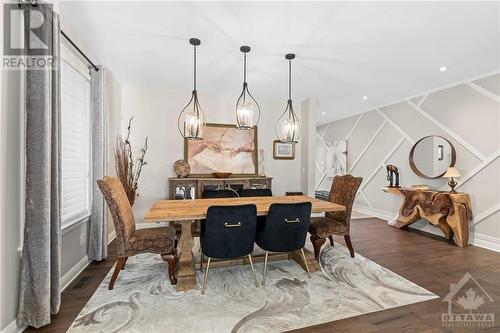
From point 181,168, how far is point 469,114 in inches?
191

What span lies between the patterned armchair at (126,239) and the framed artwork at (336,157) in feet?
18.1

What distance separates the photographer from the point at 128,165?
405 centimetres

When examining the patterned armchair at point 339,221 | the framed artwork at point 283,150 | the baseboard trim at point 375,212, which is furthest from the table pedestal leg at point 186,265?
the baseboard trim at point 375,212

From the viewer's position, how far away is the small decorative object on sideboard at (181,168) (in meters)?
4.31

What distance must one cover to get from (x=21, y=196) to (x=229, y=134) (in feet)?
11.0

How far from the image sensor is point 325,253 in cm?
321

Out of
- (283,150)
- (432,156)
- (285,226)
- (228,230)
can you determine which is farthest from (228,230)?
(432,156)

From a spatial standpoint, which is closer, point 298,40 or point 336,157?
point 298,40

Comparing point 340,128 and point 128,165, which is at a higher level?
point 340,128

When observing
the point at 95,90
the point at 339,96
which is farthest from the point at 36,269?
Answer: the point at 339,96

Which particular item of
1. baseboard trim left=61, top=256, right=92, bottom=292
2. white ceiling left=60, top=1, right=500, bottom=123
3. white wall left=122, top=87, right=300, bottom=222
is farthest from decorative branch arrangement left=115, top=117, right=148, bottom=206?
baseboard trim left=61, top=256, right=92, bottom=292

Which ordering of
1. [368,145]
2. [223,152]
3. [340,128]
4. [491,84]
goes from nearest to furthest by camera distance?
[491,84]
[223,152]
[368,145]
[340,128]

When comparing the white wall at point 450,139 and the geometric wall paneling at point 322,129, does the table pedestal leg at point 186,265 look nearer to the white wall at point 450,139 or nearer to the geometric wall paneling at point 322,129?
the white wall at point 450,139

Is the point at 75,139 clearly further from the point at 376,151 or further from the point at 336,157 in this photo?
the point at 336,157
